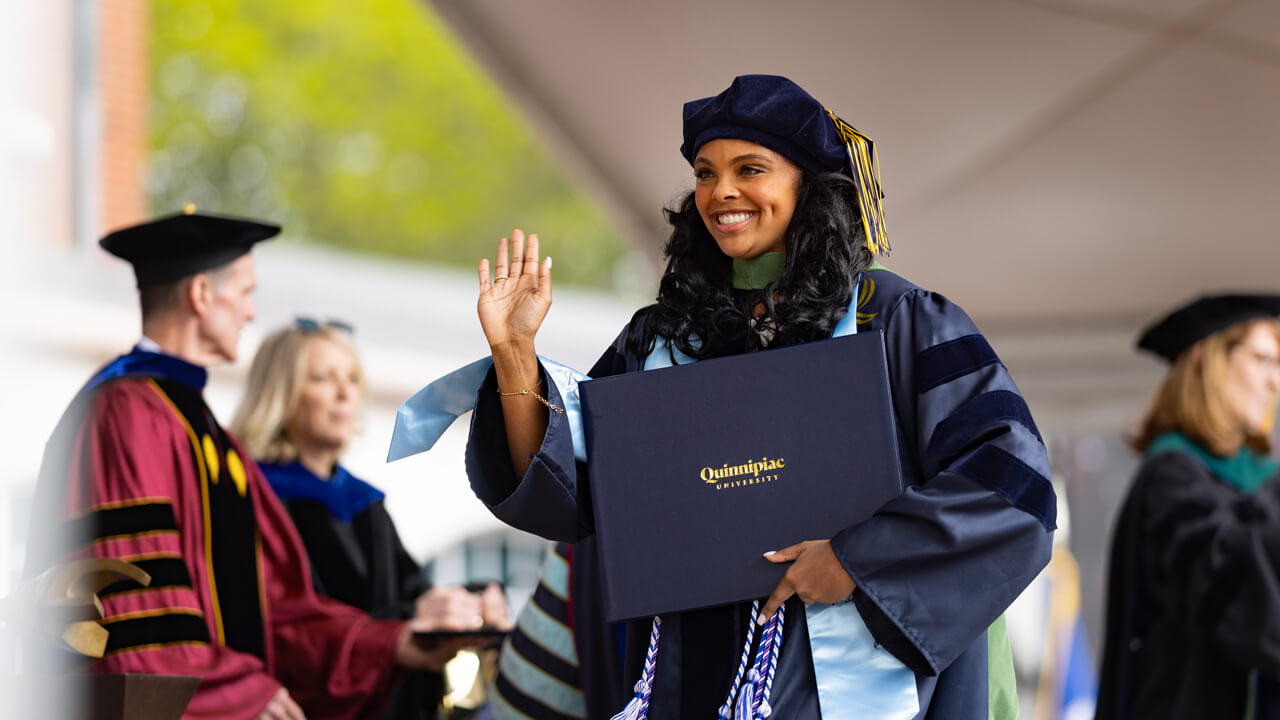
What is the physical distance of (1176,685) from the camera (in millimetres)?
4723

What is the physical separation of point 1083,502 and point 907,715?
629 centimetres

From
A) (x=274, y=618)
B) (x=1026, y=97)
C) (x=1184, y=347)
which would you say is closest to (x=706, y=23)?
(x=1026, y=97)

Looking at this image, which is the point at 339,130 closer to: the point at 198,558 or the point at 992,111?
the point at 992,111

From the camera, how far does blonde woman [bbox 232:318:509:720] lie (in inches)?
179

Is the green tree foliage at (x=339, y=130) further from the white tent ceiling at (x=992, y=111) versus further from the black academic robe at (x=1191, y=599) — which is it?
the black academic robe at (x=1191, y=599)

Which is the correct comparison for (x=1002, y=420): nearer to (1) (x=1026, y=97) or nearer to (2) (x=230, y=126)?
(1) (x=1026, y=97)

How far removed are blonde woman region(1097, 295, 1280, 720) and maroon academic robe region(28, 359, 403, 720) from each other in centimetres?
276

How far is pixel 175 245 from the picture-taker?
369cm

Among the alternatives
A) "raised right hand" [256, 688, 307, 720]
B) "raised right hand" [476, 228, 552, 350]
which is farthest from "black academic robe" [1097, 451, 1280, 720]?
"raised right hand" [476, 228, 552, 350]

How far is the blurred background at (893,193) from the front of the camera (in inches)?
189

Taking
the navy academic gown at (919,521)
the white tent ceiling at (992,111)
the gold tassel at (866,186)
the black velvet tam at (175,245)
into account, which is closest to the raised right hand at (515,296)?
the navy academic gown at (919,521)

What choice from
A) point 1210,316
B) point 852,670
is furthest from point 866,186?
point 1210,316

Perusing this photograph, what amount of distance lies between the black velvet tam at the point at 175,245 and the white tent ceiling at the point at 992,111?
173 cm

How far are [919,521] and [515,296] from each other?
813 mm
